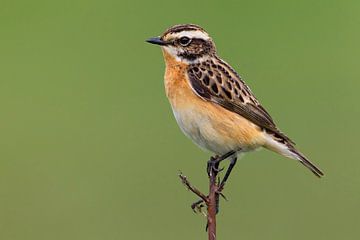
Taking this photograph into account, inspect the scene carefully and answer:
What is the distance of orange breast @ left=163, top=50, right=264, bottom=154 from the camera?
7152 millimetres

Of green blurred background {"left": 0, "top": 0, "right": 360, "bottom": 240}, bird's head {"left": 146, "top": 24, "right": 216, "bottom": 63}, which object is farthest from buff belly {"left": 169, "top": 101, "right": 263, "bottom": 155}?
green blurred background {"left": 0, "top": 0, "right": 360, "bottom": 240}

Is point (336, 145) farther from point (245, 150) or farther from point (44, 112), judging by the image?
point (245, 150)

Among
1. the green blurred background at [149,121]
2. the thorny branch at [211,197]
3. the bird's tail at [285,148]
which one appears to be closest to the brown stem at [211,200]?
the thorny branch at [211,197]

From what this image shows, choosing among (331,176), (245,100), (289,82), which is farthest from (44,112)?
(245,100)

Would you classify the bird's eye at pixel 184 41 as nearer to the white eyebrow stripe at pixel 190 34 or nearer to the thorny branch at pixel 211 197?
the white eyebrow stripe at pixel 190 34

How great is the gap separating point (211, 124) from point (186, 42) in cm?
72

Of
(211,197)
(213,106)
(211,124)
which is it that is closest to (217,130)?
(211,124)

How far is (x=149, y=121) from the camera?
13242 mm

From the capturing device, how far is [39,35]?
16.1m

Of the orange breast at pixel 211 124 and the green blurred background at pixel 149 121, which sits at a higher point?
the green blurred background at pixel 149 121

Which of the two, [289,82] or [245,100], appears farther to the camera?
[289,82]

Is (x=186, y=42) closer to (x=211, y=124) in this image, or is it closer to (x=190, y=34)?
(x=190, y=34)

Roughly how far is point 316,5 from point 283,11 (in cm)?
68

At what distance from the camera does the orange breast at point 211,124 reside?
7.15 metres
